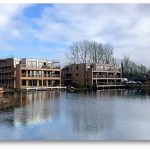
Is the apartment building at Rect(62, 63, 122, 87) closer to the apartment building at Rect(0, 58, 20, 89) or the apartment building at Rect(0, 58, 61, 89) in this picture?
the apartment building at Rect(0, 58, 61, 89)

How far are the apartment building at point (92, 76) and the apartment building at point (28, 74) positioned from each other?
2.69 meters

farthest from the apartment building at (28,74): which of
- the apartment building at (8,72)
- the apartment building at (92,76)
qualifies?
the apartment building at (92,76)

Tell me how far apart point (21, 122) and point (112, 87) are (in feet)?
94.3

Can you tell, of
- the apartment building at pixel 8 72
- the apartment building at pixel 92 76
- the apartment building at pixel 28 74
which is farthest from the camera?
the apartment building at pixel 92 76

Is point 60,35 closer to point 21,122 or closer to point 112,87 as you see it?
point 21,122

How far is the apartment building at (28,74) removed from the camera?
30016mm

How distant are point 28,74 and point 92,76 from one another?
27.7ft

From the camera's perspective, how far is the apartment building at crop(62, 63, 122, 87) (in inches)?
1406

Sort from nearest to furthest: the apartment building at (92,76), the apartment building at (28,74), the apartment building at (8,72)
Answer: the apartment building at (8,72) < the apartment building at (28,74) < the apartment building at (92,76)

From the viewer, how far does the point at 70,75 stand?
37.5 metres

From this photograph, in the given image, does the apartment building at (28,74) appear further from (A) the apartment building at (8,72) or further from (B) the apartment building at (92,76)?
(B) the apartment building at (92,76)

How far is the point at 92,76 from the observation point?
37.0 metres

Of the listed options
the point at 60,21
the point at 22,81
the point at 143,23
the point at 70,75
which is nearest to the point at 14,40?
the point at 60,21

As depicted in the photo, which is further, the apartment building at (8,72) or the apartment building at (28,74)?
the apartment building at (28,74)
